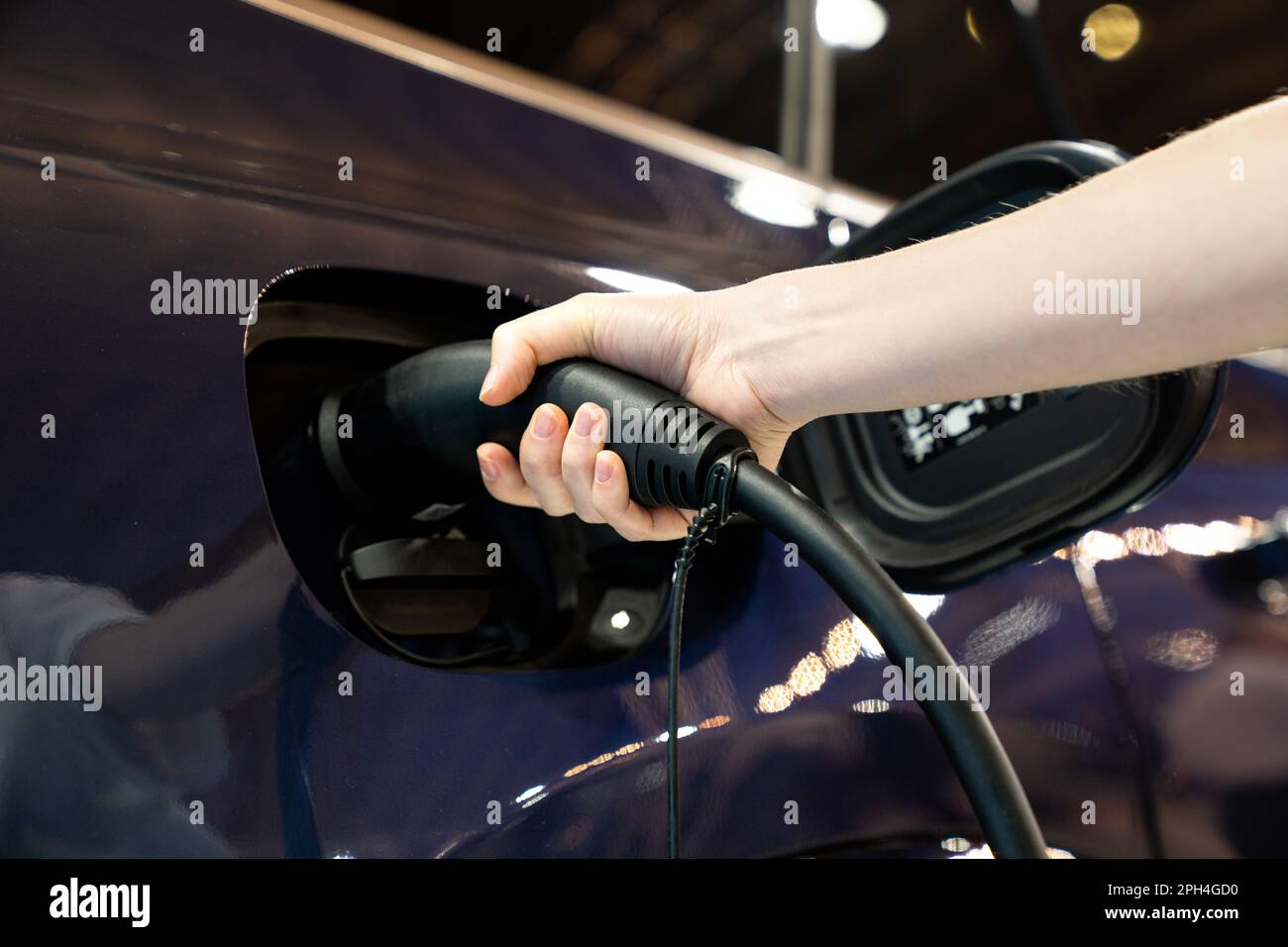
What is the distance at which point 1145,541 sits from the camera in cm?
96

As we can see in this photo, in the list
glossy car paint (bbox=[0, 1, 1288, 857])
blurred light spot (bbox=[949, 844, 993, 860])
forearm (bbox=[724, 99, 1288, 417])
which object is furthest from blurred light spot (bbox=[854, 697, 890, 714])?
forearm (bbox=[724, 99, 1288, 417])

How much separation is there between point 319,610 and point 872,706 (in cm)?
39

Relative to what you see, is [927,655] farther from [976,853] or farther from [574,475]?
[976,853]

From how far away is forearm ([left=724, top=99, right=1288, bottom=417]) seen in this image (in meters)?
0.47

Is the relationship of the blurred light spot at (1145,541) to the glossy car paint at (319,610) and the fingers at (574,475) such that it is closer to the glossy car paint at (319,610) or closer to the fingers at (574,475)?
the glossy car paint at (319,610)

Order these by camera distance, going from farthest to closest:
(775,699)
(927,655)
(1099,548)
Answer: (1099,548) < (775,699) < (927,655)

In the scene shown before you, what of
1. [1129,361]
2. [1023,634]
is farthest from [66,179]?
[1023,634]

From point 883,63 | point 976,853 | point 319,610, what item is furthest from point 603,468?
point 883,63

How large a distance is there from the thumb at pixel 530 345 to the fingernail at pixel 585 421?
0.15 ft

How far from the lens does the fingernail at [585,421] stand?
0.59 m

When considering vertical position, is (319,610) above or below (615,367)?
below

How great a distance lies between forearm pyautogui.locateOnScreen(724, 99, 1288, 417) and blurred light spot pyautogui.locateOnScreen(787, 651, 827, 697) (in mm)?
183

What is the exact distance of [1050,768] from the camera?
2.69 ft
